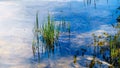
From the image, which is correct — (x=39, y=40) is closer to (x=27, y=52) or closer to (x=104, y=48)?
(x=27, y=52)

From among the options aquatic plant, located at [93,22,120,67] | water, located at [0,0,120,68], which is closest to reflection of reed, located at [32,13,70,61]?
water, located at [0,0,120,68]

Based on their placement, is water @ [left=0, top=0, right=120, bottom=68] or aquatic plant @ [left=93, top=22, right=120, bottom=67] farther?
water @ [left=0, top=0, right=120, bottom=68]

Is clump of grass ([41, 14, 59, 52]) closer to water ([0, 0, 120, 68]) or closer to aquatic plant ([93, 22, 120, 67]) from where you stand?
water ([0, 0, 120, 68])

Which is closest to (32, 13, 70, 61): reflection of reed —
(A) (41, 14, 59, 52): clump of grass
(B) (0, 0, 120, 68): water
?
(A) (41, 14, 59, 52): clump of grass

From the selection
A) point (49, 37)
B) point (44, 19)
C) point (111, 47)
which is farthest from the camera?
point (44, 19)

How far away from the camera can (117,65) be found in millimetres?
6910

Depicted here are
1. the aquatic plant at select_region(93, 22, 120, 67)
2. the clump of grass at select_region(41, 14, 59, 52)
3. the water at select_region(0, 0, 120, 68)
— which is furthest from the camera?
the clump of grass at select_region(41, 14, 59, 52)

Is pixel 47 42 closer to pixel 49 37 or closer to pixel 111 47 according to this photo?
pixel 49 37

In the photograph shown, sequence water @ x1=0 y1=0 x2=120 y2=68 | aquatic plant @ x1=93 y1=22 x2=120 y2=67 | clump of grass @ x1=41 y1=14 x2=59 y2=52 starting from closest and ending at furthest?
aquatic plant @ x1=93 y1=22 x2=120 y2=67
water @ x1=0 y1=0 x2=120 y2=68
clump of grass @ x1=41 y1=14 x2=59 y2=52

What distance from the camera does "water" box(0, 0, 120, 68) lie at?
759cm

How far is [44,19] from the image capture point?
1048cm

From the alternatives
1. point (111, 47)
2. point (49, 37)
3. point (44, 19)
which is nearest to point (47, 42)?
point (49, 37)

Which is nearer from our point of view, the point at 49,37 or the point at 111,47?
the point at 111,47

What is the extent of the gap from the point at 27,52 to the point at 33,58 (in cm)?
45
